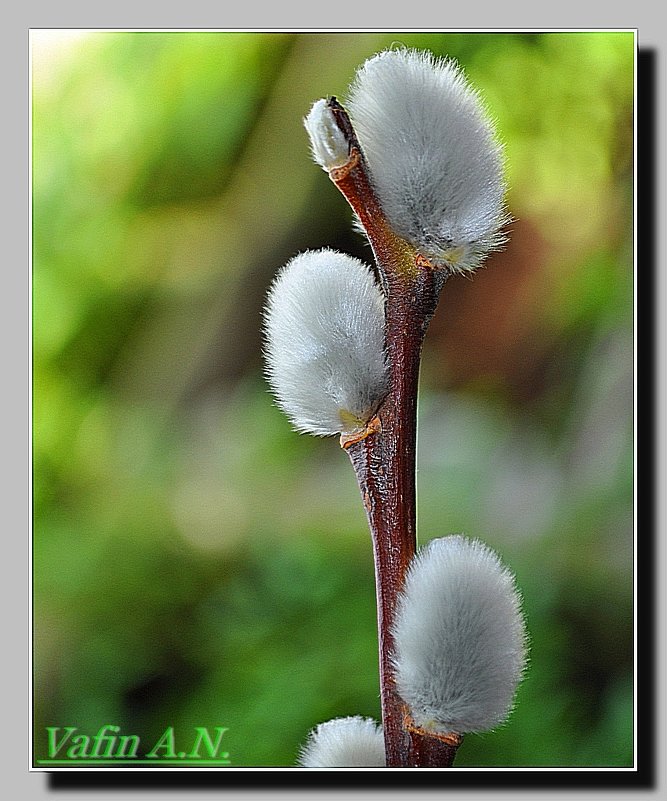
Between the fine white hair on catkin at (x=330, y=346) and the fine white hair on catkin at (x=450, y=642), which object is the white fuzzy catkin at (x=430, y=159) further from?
the fine white hair on catkin at (x=450, y=642)

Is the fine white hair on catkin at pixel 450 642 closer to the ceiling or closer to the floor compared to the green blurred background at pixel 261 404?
closer to the floor

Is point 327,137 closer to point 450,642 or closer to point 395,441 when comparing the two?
point 395,441

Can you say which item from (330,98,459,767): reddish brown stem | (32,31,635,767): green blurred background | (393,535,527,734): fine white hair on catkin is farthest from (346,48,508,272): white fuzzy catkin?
(32,31,635,767): green blurred background

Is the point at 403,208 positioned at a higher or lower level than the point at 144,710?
higher

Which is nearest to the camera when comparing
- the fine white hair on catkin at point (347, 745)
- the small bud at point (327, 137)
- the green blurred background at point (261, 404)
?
the small bud at point (327, 137)

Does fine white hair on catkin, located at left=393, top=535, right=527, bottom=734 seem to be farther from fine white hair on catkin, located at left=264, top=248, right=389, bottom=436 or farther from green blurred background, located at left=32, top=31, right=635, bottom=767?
green blurred background, located at left=32, top=31, right=635, bottom=767

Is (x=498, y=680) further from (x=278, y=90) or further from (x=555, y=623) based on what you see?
(x=278, y=90)

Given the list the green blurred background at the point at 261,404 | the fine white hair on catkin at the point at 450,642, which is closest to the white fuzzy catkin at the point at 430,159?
the fine white hair on catkin at the point at 450,642

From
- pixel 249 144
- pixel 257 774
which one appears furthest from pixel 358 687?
pixel 249 144
